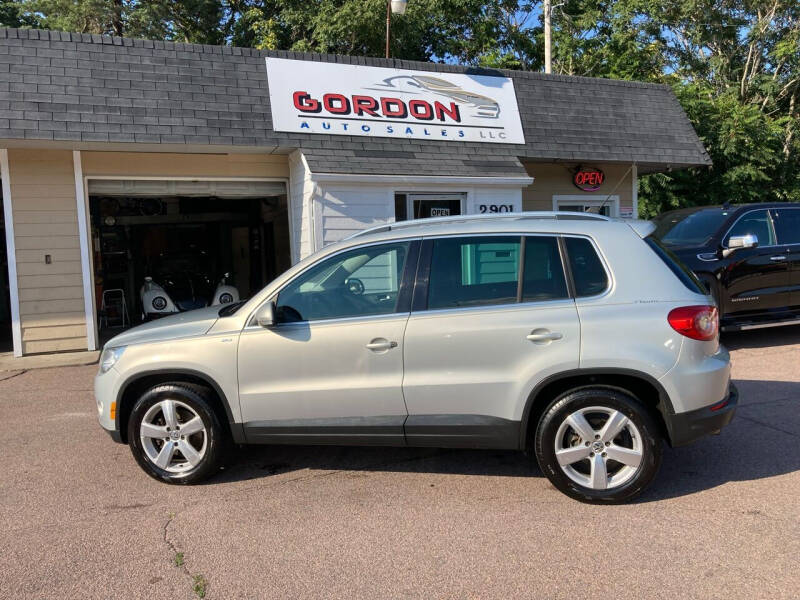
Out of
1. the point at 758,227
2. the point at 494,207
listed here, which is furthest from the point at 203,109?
the point at 758,227

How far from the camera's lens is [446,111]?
425 inches

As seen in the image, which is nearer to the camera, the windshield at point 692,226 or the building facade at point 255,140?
the windshield at point 692,226

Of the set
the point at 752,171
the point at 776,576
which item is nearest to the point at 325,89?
the point at 776,576

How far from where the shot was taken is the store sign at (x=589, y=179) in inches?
497

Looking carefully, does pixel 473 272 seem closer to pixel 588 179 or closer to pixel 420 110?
pixel 420 110

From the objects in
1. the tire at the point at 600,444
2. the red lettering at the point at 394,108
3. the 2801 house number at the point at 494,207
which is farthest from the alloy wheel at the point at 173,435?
the red lettering at the point at 394,108

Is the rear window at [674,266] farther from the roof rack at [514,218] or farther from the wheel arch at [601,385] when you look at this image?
the wheel arch at [601,385]

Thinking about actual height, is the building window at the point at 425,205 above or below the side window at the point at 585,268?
above

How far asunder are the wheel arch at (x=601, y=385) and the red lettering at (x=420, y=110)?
24.5ft

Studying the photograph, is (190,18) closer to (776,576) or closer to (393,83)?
(393,83)

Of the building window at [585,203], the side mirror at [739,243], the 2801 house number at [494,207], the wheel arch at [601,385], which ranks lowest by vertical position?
the wheel arch at [601,385]

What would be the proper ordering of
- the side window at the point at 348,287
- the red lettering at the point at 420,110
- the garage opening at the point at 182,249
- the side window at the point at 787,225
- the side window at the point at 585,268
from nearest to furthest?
1. the side window at the point at 585,268
2. the side window at the point at 348,287
3. the side window at the point at 787,225
4. the red lettering at the point at 420,110
5. the garage opening at the point at 182,249

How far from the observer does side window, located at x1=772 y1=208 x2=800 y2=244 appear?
349 inches

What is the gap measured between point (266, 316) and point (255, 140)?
19.9ft
